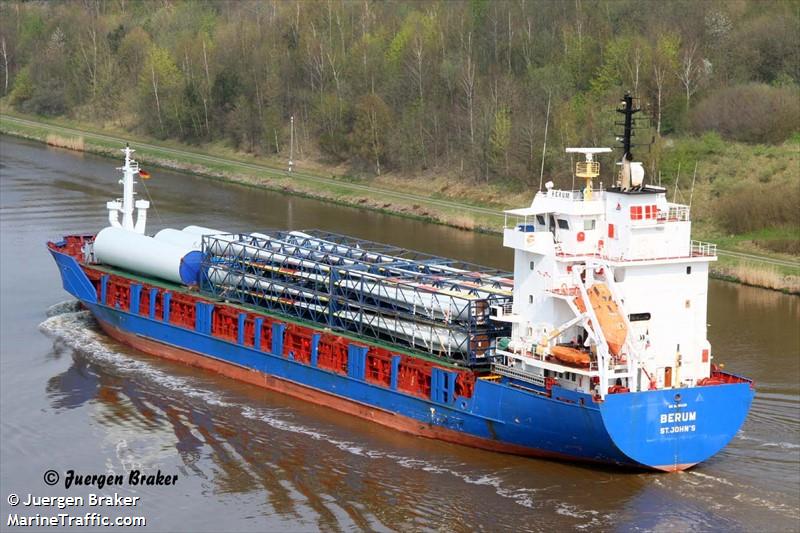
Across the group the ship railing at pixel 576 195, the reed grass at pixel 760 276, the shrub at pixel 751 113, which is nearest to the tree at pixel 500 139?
the shrub at pixel 751 113

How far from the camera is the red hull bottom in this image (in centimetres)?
4228

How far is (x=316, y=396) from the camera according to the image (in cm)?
4781

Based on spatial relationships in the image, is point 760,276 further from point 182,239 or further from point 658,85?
point 182,239

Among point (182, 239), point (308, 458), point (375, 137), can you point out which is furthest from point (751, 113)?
point (308, 458)

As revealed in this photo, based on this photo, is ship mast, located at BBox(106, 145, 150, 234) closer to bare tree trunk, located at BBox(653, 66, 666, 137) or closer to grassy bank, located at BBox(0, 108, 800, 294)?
grassy bank, located at BBox(0, 108, 800, 294)

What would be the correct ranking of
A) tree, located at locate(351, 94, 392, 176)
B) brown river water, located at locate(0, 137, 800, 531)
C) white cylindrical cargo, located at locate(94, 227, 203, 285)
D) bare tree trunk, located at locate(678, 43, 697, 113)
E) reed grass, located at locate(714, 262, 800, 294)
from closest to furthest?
brown river water, located at locate(0, 137, 800, 531), white cylindrical cargo, located at locate(94, 227, 203, 285), reed grass, located at locate(714, 262, 800, 294), bare tree trunk, located at locate(678, 43, 697, 113), tree, located at locate(351, 94, 392, 176)

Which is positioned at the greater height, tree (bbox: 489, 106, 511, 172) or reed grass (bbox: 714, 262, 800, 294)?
tree (bbox: 489, 106, 511, 172)

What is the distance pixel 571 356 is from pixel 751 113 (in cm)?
4926

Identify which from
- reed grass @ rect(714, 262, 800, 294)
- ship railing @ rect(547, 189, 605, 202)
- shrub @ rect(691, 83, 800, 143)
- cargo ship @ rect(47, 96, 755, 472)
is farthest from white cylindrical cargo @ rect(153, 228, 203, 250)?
shrub @ rect(691, 83, 800, 143)

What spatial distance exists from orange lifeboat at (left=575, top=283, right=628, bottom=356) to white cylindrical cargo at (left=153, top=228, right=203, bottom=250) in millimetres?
21243

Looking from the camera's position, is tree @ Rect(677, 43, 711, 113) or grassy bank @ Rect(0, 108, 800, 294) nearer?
grassy bank @ Rect(0, 108, 800, 294)

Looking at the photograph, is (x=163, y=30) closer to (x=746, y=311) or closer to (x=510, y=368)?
(x=746, y=311)

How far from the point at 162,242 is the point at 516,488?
2320 cm

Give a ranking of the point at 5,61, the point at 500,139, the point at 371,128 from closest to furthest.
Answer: the point at 500,139, the point at 371,128, the point at 5,61
